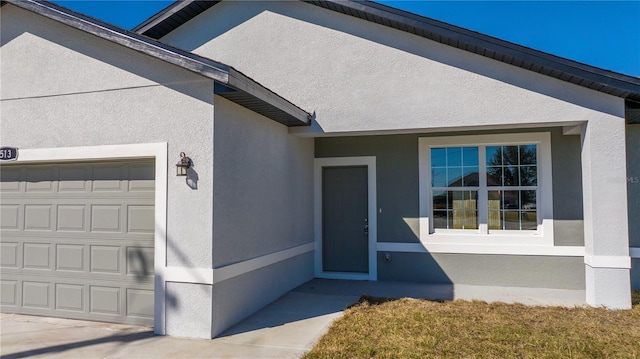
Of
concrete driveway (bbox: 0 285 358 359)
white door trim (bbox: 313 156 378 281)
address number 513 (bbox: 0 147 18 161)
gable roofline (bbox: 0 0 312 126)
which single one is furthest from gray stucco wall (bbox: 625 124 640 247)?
address number 513 (bbox: 0 147 18 161)

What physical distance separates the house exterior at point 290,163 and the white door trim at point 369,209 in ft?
0.15

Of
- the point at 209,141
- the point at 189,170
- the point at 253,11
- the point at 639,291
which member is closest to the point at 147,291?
the point at 189,170

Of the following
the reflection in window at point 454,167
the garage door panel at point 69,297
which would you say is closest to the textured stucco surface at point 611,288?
the reflection in window at point 454,167

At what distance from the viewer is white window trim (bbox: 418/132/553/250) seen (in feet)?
26.1

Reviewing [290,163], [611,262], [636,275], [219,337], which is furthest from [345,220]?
[636,275]

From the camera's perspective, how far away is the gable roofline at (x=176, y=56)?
5051mm

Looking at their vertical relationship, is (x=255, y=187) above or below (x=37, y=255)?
above

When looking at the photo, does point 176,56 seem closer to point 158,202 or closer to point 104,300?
point 158,202

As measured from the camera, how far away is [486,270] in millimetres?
8148

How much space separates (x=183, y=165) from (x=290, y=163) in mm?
2925

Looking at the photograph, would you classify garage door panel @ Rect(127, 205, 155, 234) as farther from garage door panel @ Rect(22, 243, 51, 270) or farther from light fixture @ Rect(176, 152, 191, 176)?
garage door panel @ Rect(22, 243, 51, 270)

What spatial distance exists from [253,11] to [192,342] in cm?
643

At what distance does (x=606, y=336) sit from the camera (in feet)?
16.8

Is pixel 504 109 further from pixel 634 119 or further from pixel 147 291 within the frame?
pixel 147 291
